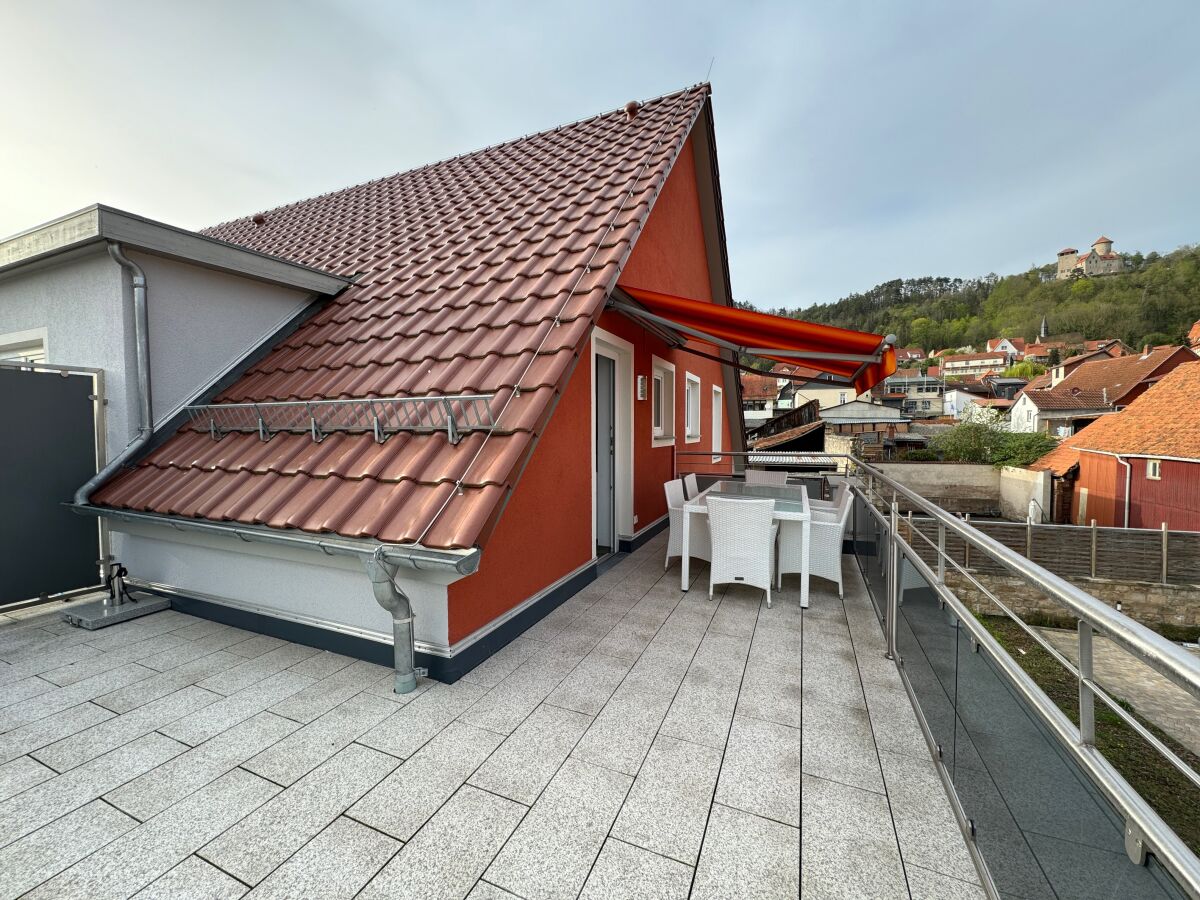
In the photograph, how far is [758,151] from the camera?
10.7 m

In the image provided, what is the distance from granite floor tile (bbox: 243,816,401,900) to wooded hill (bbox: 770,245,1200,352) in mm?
82290

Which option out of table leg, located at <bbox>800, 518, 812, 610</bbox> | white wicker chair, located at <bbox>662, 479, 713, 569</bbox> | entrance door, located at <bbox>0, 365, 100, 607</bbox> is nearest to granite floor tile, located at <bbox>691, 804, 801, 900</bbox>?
table leg, located at <bbox>800, 518, 812, 610</bbox>

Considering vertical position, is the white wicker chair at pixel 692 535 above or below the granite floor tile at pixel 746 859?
above

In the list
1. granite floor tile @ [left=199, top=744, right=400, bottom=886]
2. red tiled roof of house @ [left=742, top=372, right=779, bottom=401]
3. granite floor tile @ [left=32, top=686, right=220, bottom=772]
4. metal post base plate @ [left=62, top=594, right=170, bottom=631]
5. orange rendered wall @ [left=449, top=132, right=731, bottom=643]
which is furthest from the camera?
red tiled roof of house @ [left=742, top=372, right=779, bottom=401]

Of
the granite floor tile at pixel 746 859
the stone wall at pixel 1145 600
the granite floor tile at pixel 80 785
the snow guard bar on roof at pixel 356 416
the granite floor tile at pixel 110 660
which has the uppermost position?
the snow guard bar on roof at pixel 356 416

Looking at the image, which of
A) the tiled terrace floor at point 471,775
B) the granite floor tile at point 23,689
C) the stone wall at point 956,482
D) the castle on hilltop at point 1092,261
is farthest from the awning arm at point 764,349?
the castle on hilltop at point 1092,261

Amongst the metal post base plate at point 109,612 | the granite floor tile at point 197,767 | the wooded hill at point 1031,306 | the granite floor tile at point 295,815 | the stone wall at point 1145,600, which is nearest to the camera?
the granite floor tile at point 295,815

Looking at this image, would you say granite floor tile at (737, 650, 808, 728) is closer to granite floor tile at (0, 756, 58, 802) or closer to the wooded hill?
granite floor tile at (0, 756, 58, 802)

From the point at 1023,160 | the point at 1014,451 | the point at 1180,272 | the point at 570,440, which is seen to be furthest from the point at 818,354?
the point at 1180,272

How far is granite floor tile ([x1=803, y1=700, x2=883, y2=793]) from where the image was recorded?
7.91ft

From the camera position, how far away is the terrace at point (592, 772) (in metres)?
1.69

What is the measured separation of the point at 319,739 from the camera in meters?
2.65

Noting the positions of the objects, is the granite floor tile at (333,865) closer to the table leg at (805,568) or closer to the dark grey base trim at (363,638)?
the dark grey base trim at (363,638)

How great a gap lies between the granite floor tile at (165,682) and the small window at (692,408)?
7.45m
